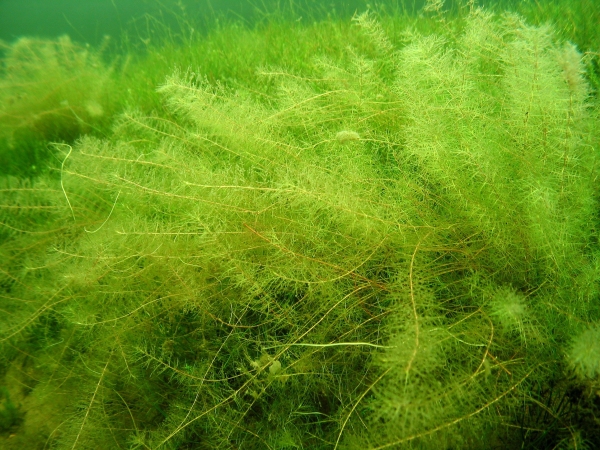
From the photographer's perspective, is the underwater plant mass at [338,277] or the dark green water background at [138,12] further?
the dark green water background at [138,12]

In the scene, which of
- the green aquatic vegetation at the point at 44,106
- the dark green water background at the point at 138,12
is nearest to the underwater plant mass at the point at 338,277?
the green aquatic vegetation at the point at 44,106

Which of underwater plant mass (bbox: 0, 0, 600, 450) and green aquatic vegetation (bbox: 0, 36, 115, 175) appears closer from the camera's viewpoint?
underwater plant mass (bbox: 0, 0, 600, 450)

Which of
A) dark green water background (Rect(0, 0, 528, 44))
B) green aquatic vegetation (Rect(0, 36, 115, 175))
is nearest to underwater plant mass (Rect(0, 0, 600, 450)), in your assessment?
green aquatic vegetation (Rect(0, 36, 115, 175))

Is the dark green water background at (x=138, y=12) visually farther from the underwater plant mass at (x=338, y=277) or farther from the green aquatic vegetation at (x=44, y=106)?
the underwater plant mass at (x=338, y=277)

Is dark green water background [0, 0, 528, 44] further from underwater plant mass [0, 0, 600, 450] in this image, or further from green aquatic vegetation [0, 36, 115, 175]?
underwater plant mass [0, 0, 600, 450]

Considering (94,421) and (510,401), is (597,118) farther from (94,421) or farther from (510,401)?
(94,421)

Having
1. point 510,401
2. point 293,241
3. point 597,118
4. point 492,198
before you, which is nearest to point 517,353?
point 510,401

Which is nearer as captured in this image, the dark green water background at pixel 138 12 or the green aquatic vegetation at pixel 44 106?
the green aquatic vegetation at pixel 44 106

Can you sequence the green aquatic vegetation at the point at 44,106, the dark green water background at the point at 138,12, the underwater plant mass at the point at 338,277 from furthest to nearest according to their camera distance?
the dark green water background at the point at 138,12, the green aquatic vegetation at the point at 44,106, the underwater plant mass at the point at 338,277

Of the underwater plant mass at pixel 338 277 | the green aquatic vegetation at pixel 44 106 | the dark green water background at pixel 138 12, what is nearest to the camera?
the underwater plant mass at pixel 338 277
